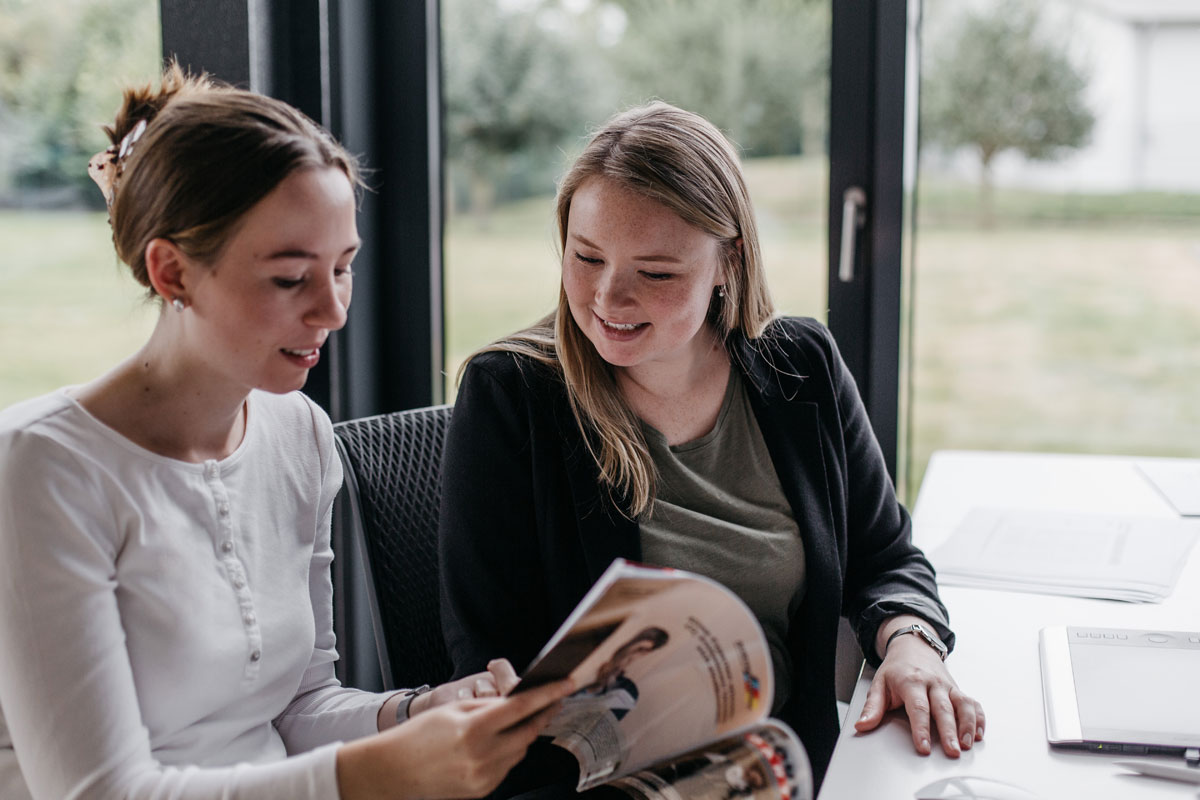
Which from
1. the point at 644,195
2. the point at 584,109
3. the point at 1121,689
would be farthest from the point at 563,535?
the point at 584,109

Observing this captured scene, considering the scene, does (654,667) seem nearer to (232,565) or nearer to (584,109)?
(232,565)

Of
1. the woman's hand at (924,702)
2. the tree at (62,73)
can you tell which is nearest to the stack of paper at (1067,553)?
the woman's hand at (924,702)

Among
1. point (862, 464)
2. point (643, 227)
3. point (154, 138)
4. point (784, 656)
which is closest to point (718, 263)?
point (643, 227)

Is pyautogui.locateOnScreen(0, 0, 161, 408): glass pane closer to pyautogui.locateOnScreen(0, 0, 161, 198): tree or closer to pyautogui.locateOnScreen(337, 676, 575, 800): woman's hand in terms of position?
pyautogui.locateOnScreen(0, 0, 161, 198): tree

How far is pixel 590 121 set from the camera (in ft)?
7.46

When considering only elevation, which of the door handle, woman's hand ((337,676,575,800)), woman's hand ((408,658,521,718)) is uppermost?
the door handle

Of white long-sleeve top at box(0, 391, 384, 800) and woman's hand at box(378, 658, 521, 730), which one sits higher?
white long-sleeve top at box(0, 391, 384, 800)

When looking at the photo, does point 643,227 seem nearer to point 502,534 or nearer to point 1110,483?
point 502,534

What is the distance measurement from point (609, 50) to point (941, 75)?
0.66 m

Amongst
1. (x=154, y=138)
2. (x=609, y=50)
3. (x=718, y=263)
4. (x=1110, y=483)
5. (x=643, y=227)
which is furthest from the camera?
(x=609, y=50)

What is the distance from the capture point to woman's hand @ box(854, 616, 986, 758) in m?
1.09

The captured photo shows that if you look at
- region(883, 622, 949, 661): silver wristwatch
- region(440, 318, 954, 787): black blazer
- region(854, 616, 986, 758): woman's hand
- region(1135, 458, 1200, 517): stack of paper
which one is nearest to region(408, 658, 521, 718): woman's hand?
region(440, 318, 954, 787): black blazer

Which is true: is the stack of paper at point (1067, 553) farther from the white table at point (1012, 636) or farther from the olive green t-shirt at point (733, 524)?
the olive green t-shirt at point (733, 524)

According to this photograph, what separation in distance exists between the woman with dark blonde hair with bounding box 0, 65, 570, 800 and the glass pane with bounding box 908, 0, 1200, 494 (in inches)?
55.3
